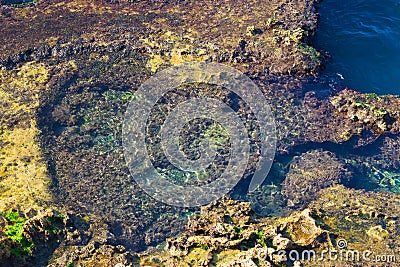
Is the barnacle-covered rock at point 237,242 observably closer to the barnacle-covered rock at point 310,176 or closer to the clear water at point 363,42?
the barnacle-covered rock at point 310,176

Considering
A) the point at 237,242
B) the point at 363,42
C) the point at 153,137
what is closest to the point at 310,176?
the point at 237,242

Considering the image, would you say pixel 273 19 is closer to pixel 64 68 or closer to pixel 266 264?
pixel 64 68

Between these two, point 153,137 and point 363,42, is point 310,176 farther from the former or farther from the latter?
point 363,42

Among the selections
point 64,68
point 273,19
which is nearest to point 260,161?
point 273,19

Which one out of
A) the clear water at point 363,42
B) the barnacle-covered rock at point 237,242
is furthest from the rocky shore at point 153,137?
the clear water at point 363,42

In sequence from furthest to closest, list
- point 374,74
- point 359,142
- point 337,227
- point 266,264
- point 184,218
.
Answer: point 374,74 → point 359,142 → point 184,218 → point 337,227 → point 266,264

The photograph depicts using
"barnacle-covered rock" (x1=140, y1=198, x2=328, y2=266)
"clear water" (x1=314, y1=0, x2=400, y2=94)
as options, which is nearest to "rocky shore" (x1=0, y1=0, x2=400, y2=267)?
"barnacle-covered rock" (x1=140, y1=198, x2=328, y2=266)
